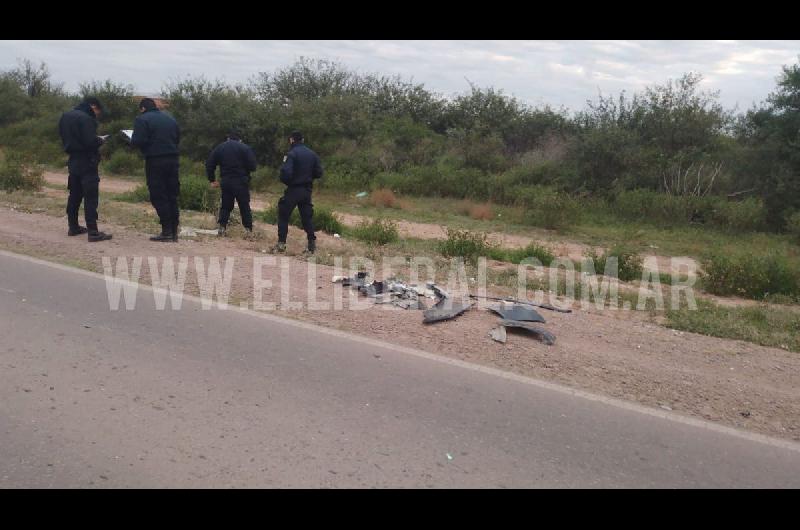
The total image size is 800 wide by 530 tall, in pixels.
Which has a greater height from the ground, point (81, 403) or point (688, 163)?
point (688, 163)

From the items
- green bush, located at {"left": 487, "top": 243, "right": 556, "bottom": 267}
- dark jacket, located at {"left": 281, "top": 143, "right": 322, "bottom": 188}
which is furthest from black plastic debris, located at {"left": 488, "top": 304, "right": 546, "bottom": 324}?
green bush, located at {"left": 487, "top": 243, "right": 556, "bottom": 267}

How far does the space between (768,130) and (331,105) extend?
15003 millimetres

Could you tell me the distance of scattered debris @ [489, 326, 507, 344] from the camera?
5676 mm

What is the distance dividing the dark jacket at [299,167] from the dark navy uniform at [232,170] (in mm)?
871

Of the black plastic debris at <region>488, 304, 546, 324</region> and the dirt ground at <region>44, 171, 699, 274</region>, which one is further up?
the black plastic debris at <region>488, 304, 546, 324</region>

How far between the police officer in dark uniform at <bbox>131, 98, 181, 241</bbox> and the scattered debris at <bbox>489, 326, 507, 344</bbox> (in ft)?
16.7

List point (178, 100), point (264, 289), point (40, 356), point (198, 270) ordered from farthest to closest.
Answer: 1. point (178, 100)
2. point (198, 270)
3. point (264, 289)
4. point (40, 356)

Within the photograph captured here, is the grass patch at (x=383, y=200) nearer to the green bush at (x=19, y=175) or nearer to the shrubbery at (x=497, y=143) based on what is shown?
the shrubbery at (x=497, y=143)

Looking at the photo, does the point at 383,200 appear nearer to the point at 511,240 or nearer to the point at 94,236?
the point at 511,240

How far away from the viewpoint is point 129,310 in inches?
240

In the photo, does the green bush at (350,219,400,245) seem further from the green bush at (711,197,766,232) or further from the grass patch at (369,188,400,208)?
the green bush at (711,197,766,232)

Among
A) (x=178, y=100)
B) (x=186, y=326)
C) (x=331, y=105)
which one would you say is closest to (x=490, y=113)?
(x=331, y=105)

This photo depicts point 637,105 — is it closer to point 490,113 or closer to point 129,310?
point 490,113

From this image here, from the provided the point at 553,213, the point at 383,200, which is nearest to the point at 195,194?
the point at 383,200
